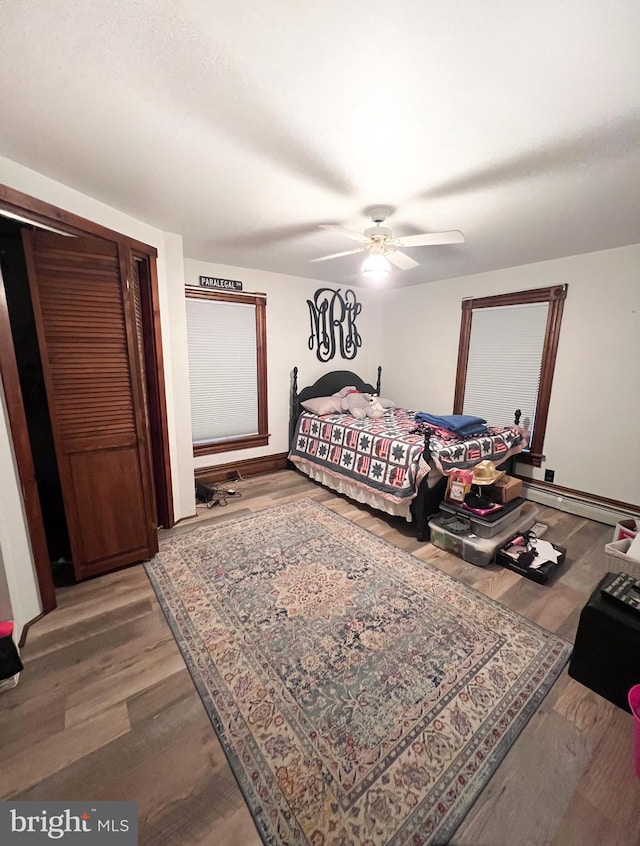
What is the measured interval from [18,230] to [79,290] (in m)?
0.56

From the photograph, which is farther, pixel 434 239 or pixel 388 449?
pixel 388 449

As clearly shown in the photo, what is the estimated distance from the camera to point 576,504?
321cm

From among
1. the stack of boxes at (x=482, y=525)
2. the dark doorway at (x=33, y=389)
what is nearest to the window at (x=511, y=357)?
the stack of boxes at (x=482, y=525)

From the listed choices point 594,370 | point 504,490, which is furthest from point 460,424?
point 594,370

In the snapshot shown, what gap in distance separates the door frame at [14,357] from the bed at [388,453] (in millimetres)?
1742

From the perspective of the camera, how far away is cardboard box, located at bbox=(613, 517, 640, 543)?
92.2 inches

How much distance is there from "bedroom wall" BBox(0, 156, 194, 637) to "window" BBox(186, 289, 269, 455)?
76cm

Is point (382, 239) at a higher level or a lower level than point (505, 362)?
higher

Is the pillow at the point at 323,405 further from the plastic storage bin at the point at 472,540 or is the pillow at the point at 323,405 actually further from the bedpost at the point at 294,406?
the plastic storage bin at the point at 472,540

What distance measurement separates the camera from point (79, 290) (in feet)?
6.37

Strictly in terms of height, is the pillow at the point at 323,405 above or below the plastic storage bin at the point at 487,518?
above

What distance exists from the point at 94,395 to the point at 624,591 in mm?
3010

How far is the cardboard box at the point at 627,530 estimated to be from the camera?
234 cm

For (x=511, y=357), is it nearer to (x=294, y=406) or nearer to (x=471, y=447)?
(x=471, y=447)
